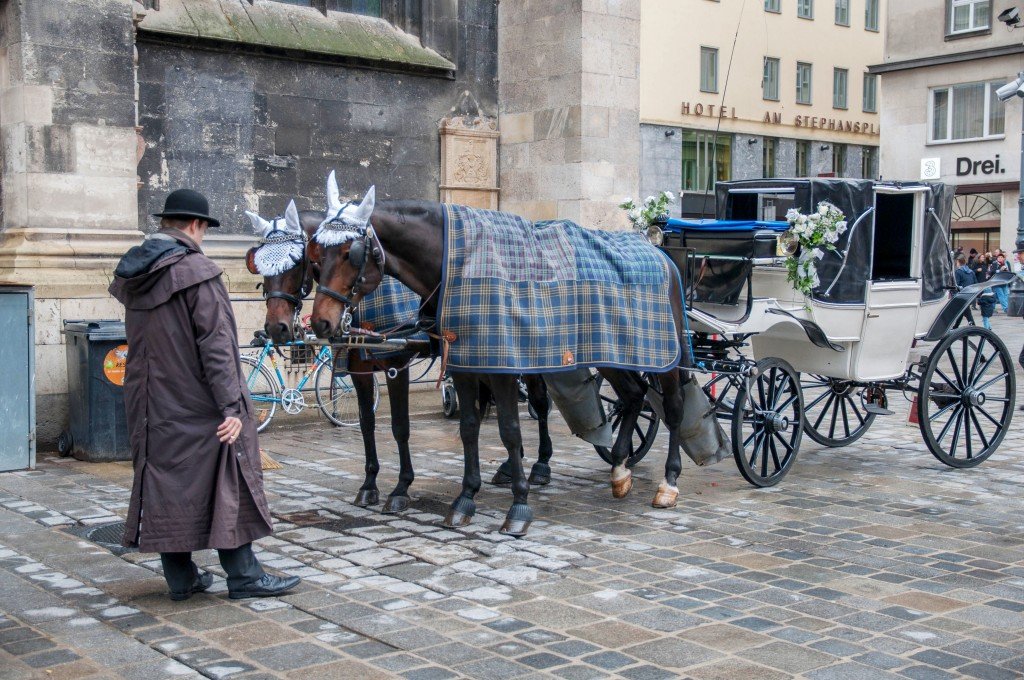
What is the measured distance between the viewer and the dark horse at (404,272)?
655 centimetres

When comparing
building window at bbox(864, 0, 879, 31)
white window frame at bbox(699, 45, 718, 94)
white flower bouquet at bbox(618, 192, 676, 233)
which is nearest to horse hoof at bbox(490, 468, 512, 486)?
white flower bouquet at bbox(618, 192, 676, 233)

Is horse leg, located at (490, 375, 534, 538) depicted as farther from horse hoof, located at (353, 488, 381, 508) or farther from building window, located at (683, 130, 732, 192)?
building window, located at (683, 130, 732, 192)

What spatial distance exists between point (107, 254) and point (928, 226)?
6625 mm

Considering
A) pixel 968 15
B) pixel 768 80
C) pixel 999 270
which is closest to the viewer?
pixel 999 270

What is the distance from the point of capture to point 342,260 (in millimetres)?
6562

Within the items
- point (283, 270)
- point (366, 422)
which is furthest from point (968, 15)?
point (283, 270)

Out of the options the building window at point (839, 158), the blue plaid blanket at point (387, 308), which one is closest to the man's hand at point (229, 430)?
the blue plaid blanket at point (387, 308)

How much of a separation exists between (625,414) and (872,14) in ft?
132

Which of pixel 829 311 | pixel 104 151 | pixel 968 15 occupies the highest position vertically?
pixel 968 15

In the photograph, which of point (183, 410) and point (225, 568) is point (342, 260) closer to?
point (183, 410)

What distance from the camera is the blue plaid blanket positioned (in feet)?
24.2

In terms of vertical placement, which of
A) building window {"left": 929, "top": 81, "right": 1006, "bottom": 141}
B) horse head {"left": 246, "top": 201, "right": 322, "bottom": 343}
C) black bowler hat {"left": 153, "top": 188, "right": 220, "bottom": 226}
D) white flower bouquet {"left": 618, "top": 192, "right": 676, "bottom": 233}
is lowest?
horse head {"left": 246, "top": 201, "right": 322, "bottom": 343}

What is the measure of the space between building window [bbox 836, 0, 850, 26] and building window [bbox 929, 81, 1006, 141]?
8437mm

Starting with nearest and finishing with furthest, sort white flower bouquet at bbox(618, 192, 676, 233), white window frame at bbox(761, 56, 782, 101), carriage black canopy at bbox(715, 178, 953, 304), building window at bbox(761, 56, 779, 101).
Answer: carriage black canopy at bbox(715, 178, 953, 304) → white flower bouquet at bbox(618, 192, 676, 233) → white window frame at bbox(761, 56, 782, 101) → building window at bbox(761, 56, 779, 101)
